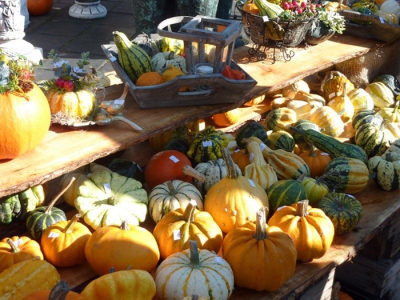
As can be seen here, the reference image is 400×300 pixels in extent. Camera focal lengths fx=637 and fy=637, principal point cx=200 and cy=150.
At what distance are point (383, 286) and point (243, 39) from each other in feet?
8.63

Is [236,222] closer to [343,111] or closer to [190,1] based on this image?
[343,111]

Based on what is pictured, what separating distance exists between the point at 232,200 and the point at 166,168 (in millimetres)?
581

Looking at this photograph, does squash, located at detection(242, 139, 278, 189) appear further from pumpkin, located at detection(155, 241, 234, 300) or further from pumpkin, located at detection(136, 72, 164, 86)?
pumpkin, located at detection(155, 241, 234, 300)

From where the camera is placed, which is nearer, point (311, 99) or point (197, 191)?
point (197, 191)

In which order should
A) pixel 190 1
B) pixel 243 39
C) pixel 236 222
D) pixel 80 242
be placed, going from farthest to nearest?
pixel 243 39 → pixel 190 1 → pixel 236 222 → pixel 80 242

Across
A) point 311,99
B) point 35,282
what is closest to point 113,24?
point 311,99

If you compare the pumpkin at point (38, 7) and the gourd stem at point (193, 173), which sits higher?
the gourd stem at point (193, 173)

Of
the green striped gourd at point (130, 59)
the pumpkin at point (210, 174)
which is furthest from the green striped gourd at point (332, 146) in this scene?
the green striped gourd at point (130, 59)

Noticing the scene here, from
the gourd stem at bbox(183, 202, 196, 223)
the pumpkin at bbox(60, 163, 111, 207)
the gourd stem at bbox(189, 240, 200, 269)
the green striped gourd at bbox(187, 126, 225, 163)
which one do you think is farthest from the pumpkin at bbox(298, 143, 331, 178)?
the gourd stem at bbox(189, 240, 200, 269)

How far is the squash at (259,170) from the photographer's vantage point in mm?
3820

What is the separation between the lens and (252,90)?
415cm

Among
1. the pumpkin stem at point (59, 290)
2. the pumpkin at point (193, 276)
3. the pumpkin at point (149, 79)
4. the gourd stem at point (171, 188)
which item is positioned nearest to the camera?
the pumpkin stem at point (59, 290)

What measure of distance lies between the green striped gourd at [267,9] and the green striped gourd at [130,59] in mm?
1090

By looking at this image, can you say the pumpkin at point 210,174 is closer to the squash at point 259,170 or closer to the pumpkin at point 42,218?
the squash at point 259,170
